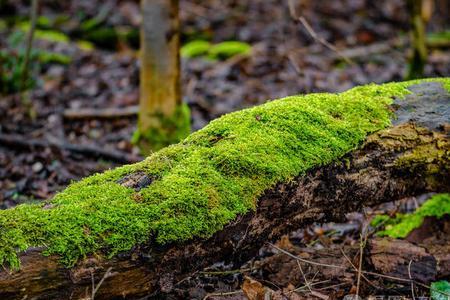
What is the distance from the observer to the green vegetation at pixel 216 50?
9.20 m

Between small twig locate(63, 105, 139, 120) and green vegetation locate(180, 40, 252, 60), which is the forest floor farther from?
green vegetation locate(180, 40, 252, 60)

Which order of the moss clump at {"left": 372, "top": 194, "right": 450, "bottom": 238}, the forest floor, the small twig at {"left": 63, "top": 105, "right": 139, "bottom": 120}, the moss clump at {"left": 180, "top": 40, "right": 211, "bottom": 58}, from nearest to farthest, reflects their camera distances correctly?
the forest floor, the moss clump at {"left": 372, "top": 194, "right": 450, "bottom": 238}, the small twig at {"left": 63, "top": 105, "right": 139, "bottom": 120}, the moss clump at {"left": 180, "top": 40, "right": 211, "bottom": 58}

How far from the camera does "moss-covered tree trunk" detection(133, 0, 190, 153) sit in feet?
16.4

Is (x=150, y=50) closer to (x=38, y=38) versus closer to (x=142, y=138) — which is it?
(x=142, y=138)

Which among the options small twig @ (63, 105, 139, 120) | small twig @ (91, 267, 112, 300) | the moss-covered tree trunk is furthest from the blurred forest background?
small twig @ (91, 267, 112, 300)

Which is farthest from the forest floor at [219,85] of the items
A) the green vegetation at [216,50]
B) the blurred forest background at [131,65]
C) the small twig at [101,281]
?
the small twig at [101,281]

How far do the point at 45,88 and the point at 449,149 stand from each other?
6.31m

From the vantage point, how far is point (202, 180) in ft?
8.10

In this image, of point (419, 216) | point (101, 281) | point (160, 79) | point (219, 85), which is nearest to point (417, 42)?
point (219, 85)

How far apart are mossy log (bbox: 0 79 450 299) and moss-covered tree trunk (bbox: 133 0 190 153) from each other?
Answer: 7.94 ft

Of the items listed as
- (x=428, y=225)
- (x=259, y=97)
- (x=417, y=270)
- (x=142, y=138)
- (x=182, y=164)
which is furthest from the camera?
(x=259, y=97)

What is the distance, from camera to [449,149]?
295 centimetres

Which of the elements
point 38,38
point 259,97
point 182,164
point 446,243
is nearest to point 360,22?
point 259,97

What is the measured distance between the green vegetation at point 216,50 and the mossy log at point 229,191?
245 inches
